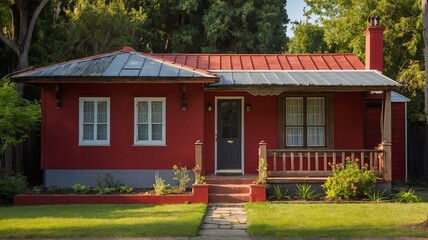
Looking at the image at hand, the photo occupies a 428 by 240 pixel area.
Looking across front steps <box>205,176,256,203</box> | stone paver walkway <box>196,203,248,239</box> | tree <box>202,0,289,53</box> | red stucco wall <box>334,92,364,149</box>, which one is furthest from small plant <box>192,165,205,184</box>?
tree <box>202,0,289,53</box>

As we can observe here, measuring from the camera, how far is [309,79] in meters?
15.3

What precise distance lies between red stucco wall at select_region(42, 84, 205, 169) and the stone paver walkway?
2577 millimetres

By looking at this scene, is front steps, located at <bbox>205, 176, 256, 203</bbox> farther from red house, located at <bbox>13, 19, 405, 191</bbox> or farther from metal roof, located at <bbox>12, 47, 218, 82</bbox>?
metal roof, located at <bbox>12, 47, 218, 82</bbox>

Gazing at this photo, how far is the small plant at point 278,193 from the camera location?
13953 millimetres

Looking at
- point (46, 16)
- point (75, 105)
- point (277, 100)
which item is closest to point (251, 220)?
point (277, 100)

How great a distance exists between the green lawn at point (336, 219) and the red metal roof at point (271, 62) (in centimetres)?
597

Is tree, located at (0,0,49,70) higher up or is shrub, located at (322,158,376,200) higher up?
tree, located at (0,0,49,70)

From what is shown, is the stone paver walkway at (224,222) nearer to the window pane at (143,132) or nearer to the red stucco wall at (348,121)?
the window pane at (143,132)

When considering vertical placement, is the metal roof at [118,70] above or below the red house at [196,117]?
above

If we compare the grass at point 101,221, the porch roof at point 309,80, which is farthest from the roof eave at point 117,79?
the grass at point 101,221

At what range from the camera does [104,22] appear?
26516 millimetres

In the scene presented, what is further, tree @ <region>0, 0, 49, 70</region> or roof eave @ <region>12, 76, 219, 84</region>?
tree @ <region>0, 0, 49, 70</region>

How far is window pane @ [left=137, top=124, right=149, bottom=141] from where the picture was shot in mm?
15133

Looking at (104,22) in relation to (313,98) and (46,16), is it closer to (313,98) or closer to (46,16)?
(46,16)
